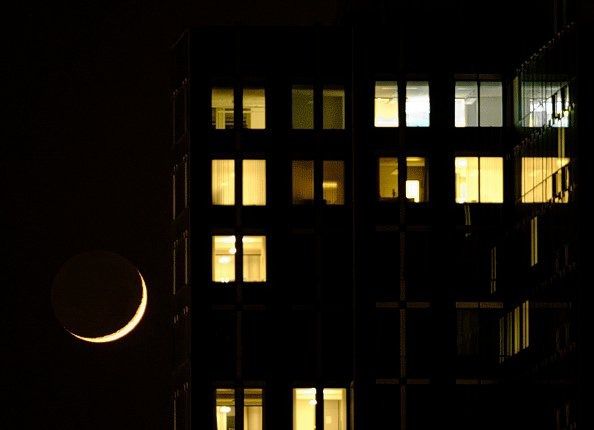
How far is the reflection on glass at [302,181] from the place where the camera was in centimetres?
8056

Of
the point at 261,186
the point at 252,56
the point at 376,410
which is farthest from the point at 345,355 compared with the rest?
the point at 252,56

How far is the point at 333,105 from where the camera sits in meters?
81.2

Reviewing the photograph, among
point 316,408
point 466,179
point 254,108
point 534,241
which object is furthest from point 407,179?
point 316,408

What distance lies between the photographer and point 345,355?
79.6 m

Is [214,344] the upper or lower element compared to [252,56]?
lower

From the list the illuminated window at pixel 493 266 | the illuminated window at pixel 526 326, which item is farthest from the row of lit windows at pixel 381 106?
the illuminated window at pixel 526 326

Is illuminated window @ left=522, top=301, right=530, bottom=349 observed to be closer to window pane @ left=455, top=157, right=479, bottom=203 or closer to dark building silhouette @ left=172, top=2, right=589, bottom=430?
dark building silhouette @ left=172, top=2, right=589, bottom=430

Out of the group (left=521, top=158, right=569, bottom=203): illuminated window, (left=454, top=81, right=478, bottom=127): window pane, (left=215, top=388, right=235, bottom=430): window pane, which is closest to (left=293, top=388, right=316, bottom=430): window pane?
(left=215, top=388, right=235, bottom=430): window pane

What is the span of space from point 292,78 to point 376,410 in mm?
15537

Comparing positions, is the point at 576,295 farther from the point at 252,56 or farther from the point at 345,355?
the point at 252,56

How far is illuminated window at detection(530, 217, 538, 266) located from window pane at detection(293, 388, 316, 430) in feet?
38.4

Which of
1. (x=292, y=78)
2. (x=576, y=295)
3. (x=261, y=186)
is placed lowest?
(x=576, y=295)

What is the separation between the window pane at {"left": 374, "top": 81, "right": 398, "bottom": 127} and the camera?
266 feet

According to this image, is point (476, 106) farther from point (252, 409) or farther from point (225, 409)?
point (225, 409)
